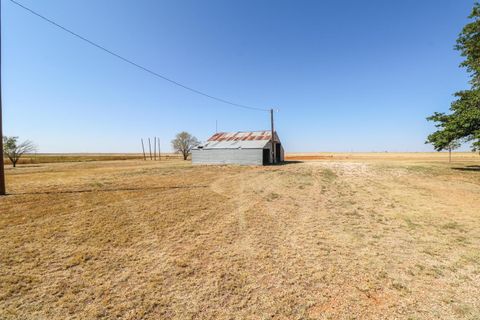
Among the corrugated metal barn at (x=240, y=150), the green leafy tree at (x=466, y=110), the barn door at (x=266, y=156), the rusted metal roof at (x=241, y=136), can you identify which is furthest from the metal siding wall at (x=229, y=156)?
the green leafy tree at (x=466, y=110)

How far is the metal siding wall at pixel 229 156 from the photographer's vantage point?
1252 inches

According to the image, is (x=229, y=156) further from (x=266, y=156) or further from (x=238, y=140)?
(x=266, y=156)

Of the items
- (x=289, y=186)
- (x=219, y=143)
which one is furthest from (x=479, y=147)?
(x=219, y=143)

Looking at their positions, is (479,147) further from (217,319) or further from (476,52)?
(217,319)

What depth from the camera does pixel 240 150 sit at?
33031mm

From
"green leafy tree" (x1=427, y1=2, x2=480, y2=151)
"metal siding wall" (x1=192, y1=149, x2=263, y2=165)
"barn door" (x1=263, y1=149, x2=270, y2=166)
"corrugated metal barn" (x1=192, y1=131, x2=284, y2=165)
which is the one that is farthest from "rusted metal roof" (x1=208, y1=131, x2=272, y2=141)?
"green leafy tree" (x1=427, y1=2, x2=480, y2=151)

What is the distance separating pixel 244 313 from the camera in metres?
3.48

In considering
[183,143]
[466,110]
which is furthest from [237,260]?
[183,143]

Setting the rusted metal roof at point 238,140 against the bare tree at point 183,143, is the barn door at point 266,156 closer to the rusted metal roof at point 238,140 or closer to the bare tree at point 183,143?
the rusted metal roof at point 238,140

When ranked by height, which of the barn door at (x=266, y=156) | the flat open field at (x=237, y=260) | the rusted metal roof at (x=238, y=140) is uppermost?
the rusted metal roof at (x=238, y=140)

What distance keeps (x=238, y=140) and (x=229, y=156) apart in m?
3.81

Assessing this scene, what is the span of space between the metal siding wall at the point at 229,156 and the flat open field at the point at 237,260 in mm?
21730

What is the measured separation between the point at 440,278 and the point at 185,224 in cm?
664

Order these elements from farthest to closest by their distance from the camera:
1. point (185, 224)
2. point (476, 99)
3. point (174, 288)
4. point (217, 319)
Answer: point (476, 99) → point (185, 224) → point (174, 288) → point (217, 319)
